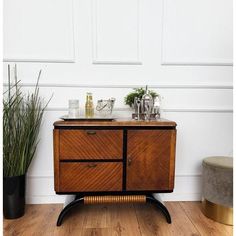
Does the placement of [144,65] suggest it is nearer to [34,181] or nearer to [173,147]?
[173,147]

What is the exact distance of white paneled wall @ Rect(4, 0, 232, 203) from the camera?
1732 millimetres

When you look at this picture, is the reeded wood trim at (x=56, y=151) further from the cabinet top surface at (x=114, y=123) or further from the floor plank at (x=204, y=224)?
the floor plank at (x=204, y=224)

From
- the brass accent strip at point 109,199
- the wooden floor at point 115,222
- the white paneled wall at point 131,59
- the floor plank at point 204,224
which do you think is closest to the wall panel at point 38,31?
the white paneled wall at point 131,59

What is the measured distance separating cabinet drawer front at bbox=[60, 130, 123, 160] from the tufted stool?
65 centimetres

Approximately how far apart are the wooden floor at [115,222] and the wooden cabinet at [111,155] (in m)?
0.26

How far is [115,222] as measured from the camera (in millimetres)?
1544

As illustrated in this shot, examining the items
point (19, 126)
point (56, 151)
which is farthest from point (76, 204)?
point (19, 126)

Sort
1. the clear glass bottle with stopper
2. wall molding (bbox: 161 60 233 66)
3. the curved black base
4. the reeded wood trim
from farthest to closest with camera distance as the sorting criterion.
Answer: wall molding (bbox: 161 60 233 66), the clear glass bottle with stopper, the curved black base, the reeded wood trim

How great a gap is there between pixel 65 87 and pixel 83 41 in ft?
1.21

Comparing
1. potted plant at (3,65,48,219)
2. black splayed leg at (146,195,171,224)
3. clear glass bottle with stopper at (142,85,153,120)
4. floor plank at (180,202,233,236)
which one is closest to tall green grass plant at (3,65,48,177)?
potted plant at (3,65,48,219)

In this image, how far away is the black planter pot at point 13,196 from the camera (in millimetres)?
1538

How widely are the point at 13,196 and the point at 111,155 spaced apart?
0.74m

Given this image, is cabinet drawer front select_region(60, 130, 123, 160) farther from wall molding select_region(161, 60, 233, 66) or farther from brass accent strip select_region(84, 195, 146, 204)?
wall molding select_region(161, 60, 233, 66)

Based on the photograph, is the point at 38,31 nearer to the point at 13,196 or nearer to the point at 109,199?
the point at 13,196
